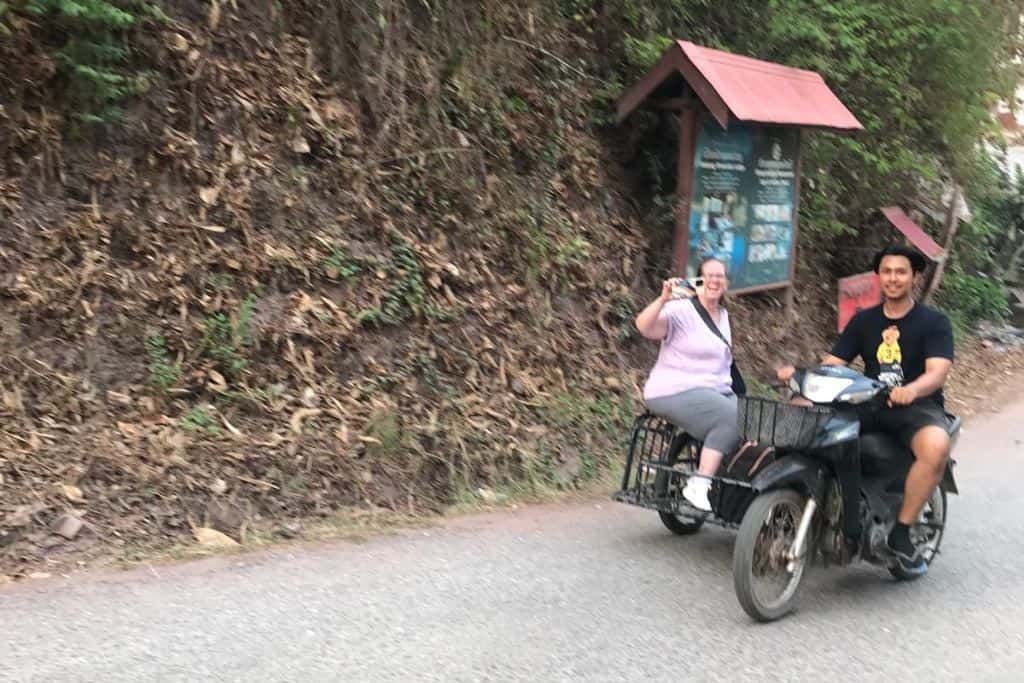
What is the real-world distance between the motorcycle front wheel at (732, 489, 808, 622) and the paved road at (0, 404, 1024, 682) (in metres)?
0.13

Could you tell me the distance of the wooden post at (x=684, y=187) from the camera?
852 centimetres

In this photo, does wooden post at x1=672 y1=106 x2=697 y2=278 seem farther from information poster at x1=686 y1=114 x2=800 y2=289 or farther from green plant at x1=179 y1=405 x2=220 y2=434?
green plant at x1=179 y1=405 x2=220 y2=434

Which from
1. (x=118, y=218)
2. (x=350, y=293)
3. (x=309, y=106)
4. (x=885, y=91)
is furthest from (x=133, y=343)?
(x=885, y=91)

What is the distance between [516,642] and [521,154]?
550cm

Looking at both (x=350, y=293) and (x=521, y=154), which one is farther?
(x=521, y=154)

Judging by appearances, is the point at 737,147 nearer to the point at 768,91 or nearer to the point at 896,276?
the point at 768,91

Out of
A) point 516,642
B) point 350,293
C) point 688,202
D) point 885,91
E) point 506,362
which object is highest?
point 885,91

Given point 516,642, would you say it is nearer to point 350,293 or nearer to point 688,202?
point 350,293

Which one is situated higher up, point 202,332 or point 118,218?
point 118,218

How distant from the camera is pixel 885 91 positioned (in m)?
11.0

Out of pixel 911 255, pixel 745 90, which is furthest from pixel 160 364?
pixel 745 90

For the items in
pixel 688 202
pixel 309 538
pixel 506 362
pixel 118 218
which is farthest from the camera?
pixel 688 202

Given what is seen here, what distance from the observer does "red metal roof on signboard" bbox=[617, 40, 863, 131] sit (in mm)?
8078

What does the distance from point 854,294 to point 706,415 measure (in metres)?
6.10
